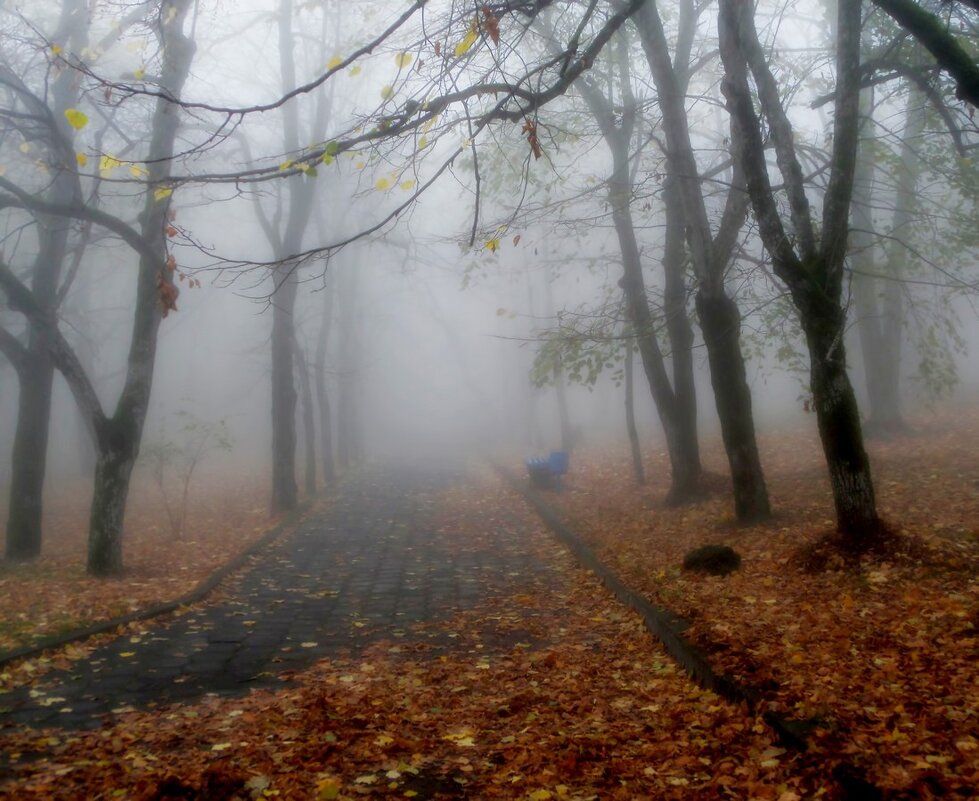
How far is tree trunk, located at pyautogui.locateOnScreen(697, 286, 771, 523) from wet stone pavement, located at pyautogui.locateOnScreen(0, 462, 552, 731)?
301 centimetres

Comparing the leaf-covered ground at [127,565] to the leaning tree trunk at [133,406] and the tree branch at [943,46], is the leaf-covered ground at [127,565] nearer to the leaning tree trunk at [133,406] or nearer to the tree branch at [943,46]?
the leaning tree trunk at [133,406]

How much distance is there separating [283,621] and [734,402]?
6241 mm

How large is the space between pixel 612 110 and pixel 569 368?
4.82 m

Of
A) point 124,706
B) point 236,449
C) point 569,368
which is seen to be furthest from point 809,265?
point 236,449

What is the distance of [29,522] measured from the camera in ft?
44.0

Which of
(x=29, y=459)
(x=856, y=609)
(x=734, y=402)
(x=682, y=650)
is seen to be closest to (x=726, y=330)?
(x=734, y=402)

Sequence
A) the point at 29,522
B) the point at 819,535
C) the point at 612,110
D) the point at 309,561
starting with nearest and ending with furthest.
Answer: the point at 819,535 → the point at 309,561 → the point at 29,522 → the point at 612,110

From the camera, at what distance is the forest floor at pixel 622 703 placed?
4191 millimetres

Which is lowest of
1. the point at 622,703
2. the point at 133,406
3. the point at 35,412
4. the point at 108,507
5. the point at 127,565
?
the point at 622,703

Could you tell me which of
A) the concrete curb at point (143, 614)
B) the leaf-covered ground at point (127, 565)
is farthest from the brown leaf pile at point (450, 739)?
the leaf-covered ground at point (127, 565)

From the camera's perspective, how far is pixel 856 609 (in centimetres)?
661

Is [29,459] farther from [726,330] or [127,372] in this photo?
[726,330]

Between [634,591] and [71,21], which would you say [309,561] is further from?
[71,21]

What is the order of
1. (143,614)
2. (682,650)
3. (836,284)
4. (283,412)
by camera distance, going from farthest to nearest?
1. (283,412)
2. (143,614)
3. (836,284)
4. (682,650)
